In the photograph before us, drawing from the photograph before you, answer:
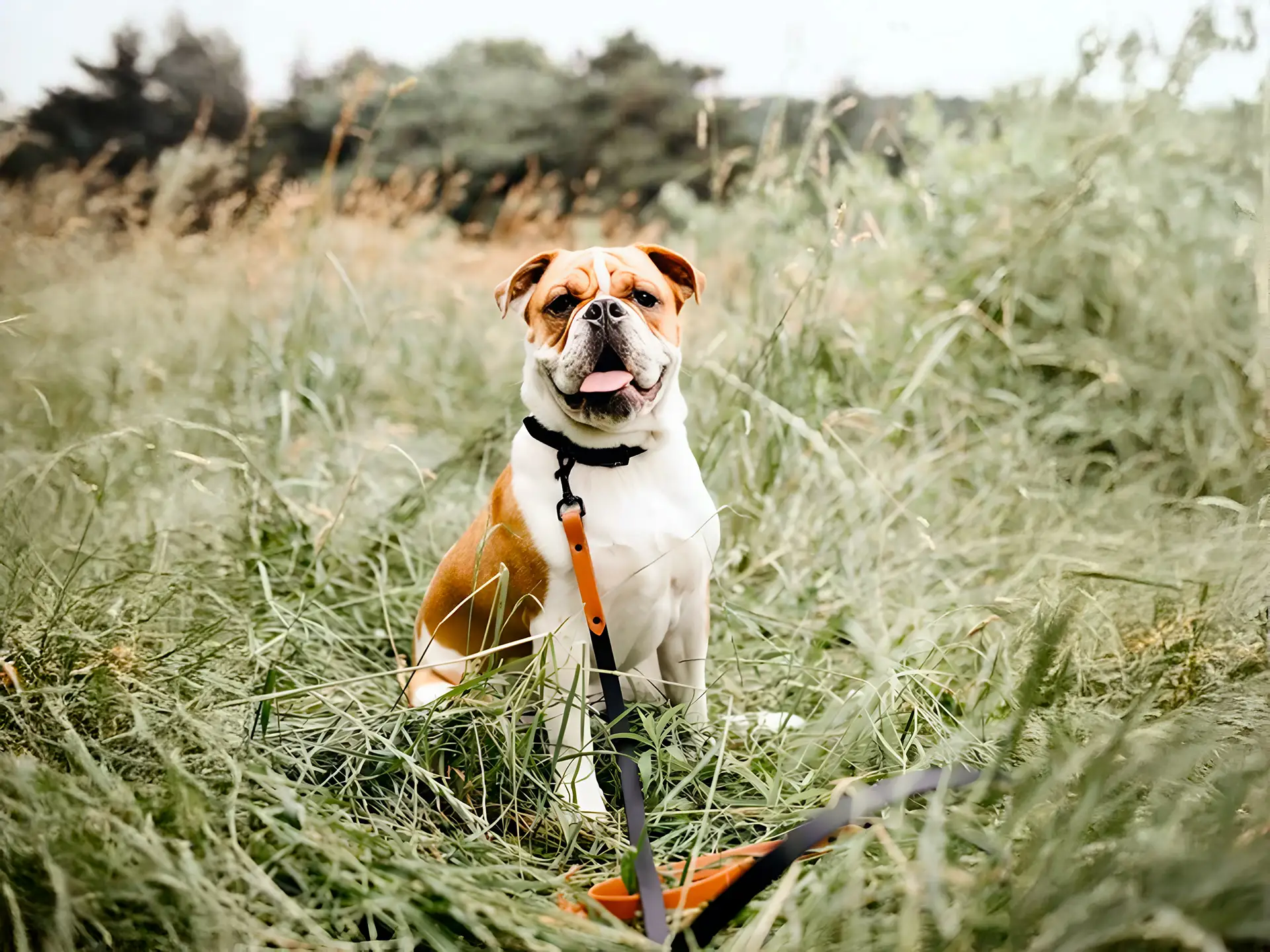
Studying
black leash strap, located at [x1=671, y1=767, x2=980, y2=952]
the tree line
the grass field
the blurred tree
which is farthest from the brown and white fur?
the blurred tree

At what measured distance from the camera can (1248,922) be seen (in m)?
1.12

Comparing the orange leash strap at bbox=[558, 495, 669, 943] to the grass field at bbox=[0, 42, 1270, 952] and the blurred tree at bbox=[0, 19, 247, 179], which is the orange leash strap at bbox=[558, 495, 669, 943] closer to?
the grass field at bbox=[0, 42, 1270, 952]

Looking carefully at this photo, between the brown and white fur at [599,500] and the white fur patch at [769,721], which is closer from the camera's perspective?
the brown and white fur at [599,500]

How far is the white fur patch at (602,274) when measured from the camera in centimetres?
187

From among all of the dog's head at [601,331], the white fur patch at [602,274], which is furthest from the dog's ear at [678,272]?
the white fur patch at [602,274]

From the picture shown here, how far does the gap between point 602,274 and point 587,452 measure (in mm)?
357

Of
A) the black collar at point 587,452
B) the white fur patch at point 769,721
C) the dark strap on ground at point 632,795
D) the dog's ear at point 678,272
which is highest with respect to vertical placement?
the dog's ear at point 678,272

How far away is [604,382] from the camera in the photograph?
177 cm

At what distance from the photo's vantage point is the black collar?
1.87 metres

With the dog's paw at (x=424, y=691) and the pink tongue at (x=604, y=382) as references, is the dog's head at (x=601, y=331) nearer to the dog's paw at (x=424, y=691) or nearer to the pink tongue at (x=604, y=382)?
the pink tongue at (x=604, y=382)

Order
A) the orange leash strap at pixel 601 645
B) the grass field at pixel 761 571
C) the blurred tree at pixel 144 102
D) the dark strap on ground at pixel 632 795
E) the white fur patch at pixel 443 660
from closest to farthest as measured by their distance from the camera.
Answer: the grass field at pixel 761 571 < the dark strap on ground at pixel 632 795 < the orange leash strap at pixel 601 645 < the white fur patch at pixel 443 660 < the blurred tree at pixel 144 102

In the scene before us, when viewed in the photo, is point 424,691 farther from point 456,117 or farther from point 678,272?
point 456,117

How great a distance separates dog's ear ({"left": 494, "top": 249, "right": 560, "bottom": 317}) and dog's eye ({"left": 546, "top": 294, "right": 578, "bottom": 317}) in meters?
0.12

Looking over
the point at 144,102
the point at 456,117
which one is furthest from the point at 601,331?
the point at 144,102
